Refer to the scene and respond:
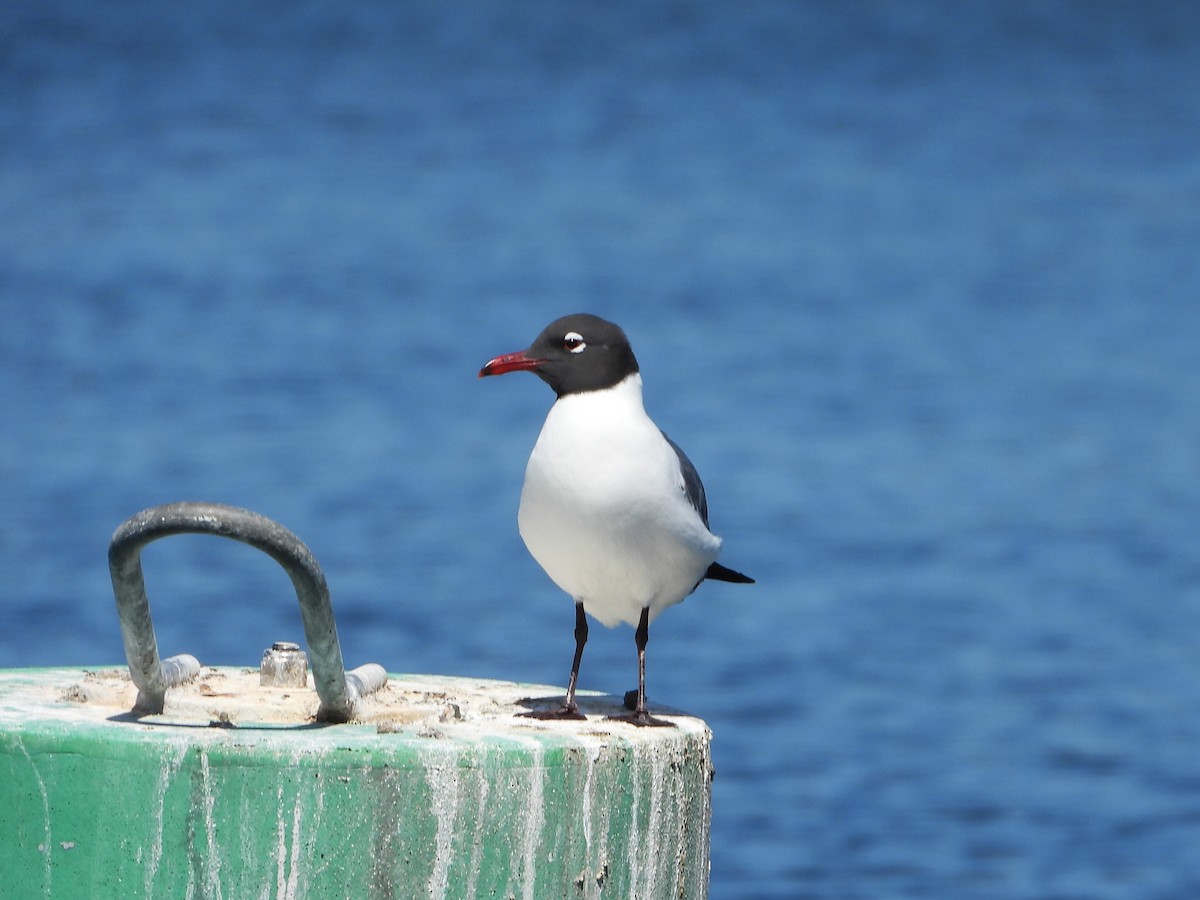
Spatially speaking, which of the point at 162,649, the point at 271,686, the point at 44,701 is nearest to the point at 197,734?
the point at 44,701

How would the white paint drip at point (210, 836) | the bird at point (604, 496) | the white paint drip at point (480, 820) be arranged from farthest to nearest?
the bird at point (604, 496), the white paint drip at point (480, 820), the white paint drip at point (210, 836)

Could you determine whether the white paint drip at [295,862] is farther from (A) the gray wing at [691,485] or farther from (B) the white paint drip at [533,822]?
(A) the gray wing at [691,485]

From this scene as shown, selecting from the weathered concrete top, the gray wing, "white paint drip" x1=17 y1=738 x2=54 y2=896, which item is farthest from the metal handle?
the gray wing

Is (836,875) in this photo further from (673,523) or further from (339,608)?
(673,523)

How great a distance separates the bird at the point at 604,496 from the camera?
3.91 metres

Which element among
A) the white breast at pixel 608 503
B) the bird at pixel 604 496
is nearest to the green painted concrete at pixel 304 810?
the bird at pixel 604 496

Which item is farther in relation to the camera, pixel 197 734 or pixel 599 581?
pixel 599 581

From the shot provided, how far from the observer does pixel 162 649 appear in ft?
39.7

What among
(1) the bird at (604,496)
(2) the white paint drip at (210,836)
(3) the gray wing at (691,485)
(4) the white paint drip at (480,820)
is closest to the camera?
(2) the white paint drip at (210,836)

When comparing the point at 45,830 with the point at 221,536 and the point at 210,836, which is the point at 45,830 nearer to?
the point at 210,836

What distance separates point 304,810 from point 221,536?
51cm

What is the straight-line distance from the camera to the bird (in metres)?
3.91

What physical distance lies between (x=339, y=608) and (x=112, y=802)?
10532 millimetres

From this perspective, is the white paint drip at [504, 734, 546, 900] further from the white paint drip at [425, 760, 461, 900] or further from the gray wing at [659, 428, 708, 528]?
the gray wing at [659, 428, 708, 528]
